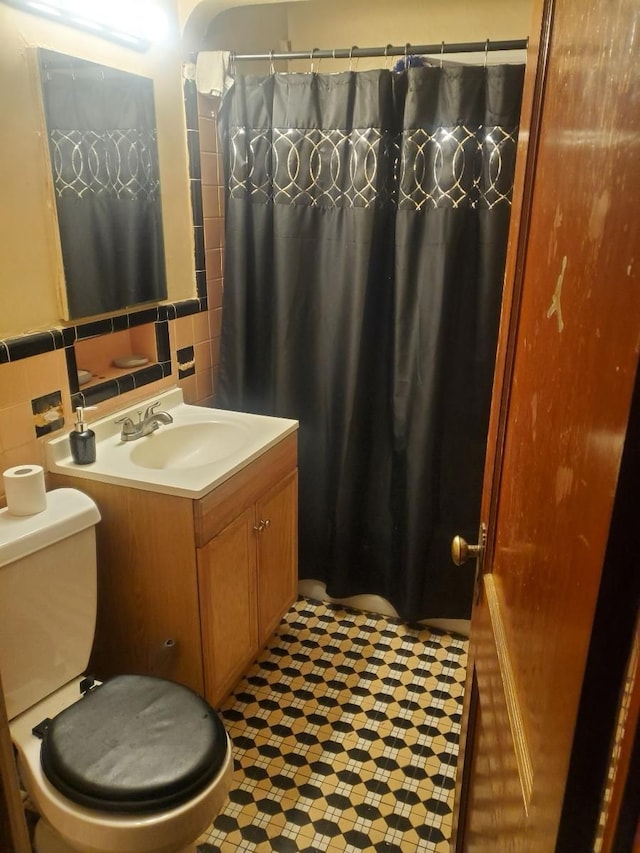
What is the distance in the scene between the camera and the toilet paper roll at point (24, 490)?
5.25 feet

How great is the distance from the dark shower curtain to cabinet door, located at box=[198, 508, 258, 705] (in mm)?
553

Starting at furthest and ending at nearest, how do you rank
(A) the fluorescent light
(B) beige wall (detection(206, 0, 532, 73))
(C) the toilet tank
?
(B) beige wall (detection(206, 0, 532, 73))
(A) the fluorescent light
(C) the toilet tank

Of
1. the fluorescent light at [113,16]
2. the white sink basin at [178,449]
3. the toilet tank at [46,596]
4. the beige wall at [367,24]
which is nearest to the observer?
the toilet tank at [46,596]

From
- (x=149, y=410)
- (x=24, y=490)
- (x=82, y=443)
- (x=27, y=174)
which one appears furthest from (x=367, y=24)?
(x=24, y=490)

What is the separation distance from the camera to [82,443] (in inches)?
73.0

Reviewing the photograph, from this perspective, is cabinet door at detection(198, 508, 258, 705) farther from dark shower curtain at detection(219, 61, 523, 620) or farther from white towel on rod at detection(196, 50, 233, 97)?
white towel on rod at detection(196, 50, 233, 97)

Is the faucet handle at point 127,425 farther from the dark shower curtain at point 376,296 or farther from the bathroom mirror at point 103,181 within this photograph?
the dark shower curtain at point 376,296

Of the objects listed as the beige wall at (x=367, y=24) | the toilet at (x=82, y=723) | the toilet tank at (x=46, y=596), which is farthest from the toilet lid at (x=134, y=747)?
the beige wall at (x=367, y=24)

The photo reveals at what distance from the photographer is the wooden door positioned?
51 cm

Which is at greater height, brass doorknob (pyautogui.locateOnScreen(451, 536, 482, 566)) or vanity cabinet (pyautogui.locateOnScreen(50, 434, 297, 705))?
brass doorknob (pyautogui.locateOnScreen(451, 536, 482, 566))

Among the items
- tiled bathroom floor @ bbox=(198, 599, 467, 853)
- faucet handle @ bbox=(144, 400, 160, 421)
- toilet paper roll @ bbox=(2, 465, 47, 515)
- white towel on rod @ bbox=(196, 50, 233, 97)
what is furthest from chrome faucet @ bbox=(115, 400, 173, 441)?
white towel on rod @ bbox=(196, 50, 233, 97)

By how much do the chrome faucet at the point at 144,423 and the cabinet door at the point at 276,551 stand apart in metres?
0.43

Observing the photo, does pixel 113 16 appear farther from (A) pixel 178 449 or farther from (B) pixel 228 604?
Answer: (B) pixel 228 604

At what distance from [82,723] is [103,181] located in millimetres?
1463
